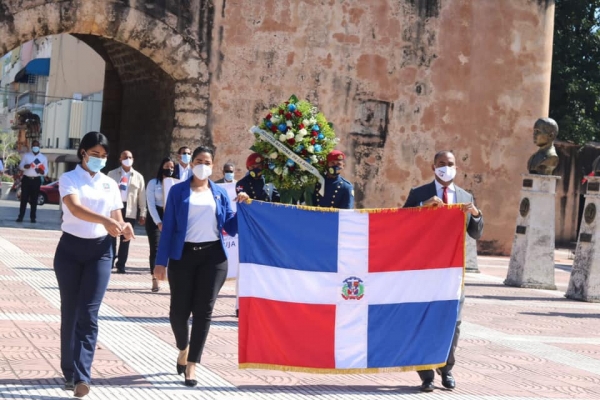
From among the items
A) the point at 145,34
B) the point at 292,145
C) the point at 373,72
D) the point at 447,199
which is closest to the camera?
the point at 447,199

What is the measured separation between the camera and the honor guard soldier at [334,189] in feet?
30.0

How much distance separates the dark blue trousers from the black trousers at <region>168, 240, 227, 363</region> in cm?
63

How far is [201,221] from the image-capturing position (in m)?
7.04

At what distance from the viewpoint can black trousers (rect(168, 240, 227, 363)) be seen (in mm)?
7008

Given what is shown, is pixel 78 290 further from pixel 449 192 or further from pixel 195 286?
pixel 449 192

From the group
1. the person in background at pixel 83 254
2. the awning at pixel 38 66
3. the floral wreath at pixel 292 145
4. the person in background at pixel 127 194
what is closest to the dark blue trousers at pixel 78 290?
the person in background at pixel 83 254

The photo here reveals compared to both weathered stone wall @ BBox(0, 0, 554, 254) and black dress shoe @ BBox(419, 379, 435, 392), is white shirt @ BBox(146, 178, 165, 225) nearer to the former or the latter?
black dress shoe @ BBox(419, 379, 435, 392)

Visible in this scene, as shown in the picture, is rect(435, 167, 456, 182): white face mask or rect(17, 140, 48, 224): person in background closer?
rect(435, 167, 456, 182): white face mask

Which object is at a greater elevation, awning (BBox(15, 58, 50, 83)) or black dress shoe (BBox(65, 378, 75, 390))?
awning (BBox(15, 58, 50, 83))

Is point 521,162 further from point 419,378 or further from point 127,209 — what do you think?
point 419,378

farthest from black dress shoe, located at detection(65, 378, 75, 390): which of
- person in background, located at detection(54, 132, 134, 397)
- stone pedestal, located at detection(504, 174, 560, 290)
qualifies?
stone pedestal, located at detection(504, 174, 560, 290)

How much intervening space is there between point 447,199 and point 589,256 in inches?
→ 301

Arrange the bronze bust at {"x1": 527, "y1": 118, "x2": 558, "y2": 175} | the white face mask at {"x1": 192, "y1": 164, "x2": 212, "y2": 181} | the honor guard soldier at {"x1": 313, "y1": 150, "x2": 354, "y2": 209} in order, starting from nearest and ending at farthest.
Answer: the white face mask at {"x1": 192, "y1": 164, "x2": 212, "y2": 181} < the honor guard soldier at {"x1": 313, "y1": 150, "x2": 354, "y2": 209} < the bronze bust at {"x1": 527, "y1": 118, "x2": 558, "y2": 175}

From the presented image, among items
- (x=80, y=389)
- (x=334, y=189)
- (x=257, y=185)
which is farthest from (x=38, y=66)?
(x=80, y=389)
